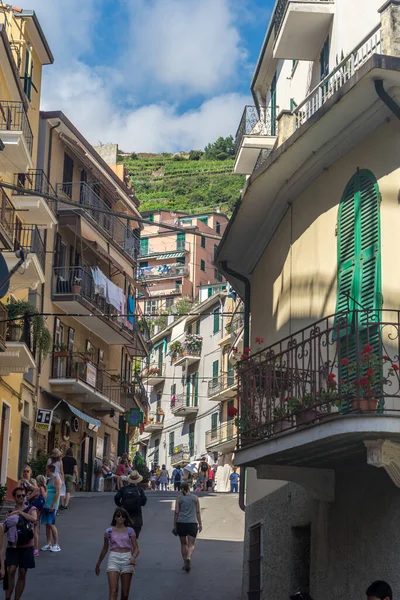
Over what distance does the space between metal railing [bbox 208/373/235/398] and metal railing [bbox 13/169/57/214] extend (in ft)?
83.5

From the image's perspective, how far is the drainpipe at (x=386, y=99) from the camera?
1130cm

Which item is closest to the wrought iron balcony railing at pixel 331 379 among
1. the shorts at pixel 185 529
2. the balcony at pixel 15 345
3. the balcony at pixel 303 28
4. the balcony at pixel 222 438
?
the shorts at pixel 185 529

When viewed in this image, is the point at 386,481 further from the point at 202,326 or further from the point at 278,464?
the point at 202,326

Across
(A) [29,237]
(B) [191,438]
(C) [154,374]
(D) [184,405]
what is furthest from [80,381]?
(C) [154,374]

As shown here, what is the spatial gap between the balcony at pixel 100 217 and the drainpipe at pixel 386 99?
28.9 meters

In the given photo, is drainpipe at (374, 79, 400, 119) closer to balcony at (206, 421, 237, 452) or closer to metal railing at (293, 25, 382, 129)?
metal railing at (293, 25, 382, 129)

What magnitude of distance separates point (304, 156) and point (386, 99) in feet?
7.65

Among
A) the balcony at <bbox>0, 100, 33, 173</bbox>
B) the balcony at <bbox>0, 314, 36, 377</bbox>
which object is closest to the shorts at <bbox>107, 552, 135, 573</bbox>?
the balcony at <bbox>0, 314, 36, 377</bbox>

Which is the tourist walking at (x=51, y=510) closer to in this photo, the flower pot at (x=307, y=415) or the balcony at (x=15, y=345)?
the balcony at (x=15, y=345)

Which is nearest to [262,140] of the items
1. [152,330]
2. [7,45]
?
[7,45]

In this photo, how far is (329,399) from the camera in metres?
10.7

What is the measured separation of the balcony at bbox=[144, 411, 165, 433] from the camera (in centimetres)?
8119

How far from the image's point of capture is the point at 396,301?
1139cm

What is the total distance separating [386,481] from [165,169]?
182m
